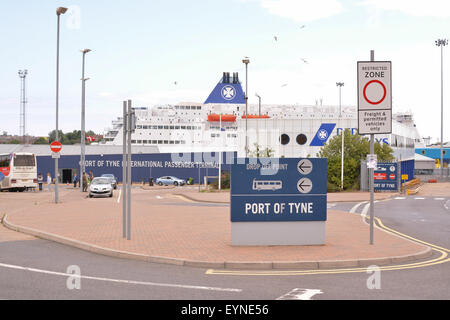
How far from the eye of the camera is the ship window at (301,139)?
2584 inches

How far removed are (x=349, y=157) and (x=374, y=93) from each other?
3497cm

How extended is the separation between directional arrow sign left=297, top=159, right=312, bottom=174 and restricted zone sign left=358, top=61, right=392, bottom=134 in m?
1.41

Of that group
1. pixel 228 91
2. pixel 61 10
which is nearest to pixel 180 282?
pixel 61 10

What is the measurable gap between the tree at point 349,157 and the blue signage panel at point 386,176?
9.10 ft

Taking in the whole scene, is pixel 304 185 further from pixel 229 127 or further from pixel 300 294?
pixel 229 127

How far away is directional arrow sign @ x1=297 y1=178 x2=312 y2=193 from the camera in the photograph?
41.8ft

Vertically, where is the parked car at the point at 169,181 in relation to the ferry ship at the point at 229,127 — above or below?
below

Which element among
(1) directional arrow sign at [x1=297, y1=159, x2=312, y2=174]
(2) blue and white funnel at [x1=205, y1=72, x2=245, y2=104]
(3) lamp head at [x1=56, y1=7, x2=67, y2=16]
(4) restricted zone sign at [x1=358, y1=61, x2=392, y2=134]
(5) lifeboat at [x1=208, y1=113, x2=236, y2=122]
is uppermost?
(2) blue and white funnel at [x1=205, y1=72, x2=245, y2=104]

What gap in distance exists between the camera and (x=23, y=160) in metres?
46.1

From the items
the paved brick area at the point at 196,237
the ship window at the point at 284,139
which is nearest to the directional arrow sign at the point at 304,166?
the paved brick area at the point at 196,237

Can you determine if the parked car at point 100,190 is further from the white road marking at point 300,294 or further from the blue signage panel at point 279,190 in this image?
the white road marking at point 300,294

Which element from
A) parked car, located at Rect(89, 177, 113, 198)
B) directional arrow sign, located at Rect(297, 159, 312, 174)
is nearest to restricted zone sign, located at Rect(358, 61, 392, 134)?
directional arrow sign, located at Rect(297, 159, 312, 174)

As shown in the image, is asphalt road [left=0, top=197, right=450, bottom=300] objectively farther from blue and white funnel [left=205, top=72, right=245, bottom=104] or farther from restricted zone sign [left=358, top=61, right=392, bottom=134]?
blue and white funnel [left=205, top=72, right=245, bottom=104]
